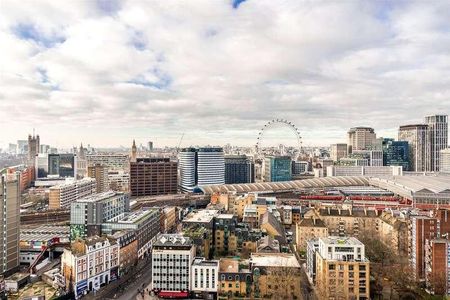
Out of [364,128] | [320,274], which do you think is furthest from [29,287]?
[364,128]

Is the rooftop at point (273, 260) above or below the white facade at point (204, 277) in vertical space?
above

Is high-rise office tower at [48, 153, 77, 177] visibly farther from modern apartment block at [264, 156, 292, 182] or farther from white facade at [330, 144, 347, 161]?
white facade at [330, 144, 347, 161]

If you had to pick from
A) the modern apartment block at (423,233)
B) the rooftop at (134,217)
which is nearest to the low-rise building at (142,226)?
the rooftop at (134,217)

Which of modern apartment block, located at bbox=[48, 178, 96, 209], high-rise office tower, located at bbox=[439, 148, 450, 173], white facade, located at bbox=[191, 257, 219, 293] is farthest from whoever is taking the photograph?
high-rise office tower, located at bbox=[439, 148, 450, 173]

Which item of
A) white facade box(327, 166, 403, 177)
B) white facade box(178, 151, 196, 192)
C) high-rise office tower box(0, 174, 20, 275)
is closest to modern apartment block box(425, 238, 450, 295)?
high-rise office tower box(0, 174, 20, 275)

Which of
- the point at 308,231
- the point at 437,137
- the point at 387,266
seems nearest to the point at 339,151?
the point at 437,137

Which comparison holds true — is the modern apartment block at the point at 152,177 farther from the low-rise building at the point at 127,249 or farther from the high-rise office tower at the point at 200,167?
the low-rise building at the point at 127,249

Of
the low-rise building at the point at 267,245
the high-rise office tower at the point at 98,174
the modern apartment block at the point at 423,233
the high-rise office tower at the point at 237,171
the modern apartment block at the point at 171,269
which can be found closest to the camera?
the modern apartment block at the point at 171,269
